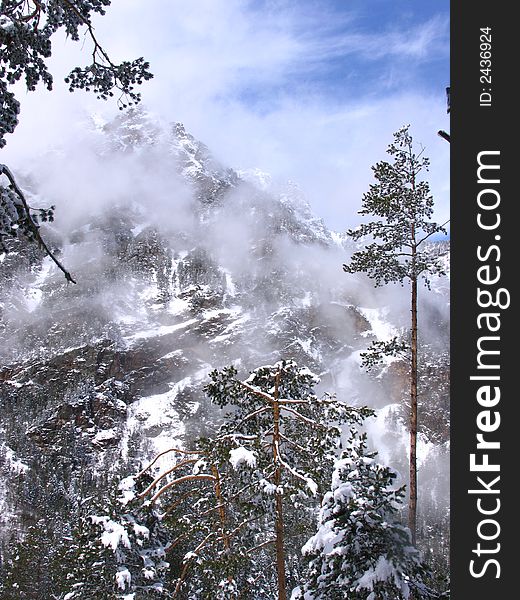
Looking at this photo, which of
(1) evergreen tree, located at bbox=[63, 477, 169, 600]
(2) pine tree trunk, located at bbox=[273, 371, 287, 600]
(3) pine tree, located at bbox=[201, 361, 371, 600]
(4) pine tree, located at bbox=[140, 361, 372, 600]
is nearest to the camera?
(3) pine tree, located at bbox=[201, 361, 371, 600]

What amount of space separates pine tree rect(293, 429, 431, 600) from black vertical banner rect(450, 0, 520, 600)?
8.32ft

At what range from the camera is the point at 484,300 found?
499cm

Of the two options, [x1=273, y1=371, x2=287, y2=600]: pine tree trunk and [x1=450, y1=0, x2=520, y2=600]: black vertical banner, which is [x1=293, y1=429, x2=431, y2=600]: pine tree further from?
[x1=450, y1=0, x2=520, y2=600]: black vertical banner

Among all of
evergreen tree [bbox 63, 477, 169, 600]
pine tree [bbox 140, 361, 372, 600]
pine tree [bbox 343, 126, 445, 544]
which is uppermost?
pine tree [bbox 343, 126, 445, 544]

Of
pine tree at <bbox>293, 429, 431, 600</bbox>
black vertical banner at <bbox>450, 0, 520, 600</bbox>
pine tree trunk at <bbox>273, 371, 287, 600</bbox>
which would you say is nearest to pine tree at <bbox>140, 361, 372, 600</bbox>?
pine tree trunk at <bbox>273, 371, 287, 600</bbox>

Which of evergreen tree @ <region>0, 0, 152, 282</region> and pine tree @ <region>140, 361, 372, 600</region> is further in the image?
pine tree @ <region>140, 361, 372, 600</region>

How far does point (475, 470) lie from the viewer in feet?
15.8

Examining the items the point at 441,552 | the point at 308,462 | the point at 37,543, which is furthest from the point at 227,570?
the point at 441,552

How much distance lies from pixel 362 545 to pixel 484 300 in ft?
14.2

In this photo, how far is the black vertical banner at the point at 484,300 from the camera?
4.75 meters

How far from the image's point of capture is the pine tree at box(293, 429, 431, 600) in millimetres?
7121

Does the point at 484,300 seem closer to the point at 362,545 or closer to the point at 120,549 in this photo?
the point at 362,545

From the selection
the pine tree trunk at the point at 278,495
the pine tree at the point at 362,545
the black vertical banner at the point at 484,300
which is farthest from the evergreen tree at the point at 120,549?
→ the black vertical banner at the point at 484,300

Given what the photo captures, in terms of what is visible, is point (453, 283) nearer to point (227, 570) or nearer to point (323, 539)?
point (323, 539)
